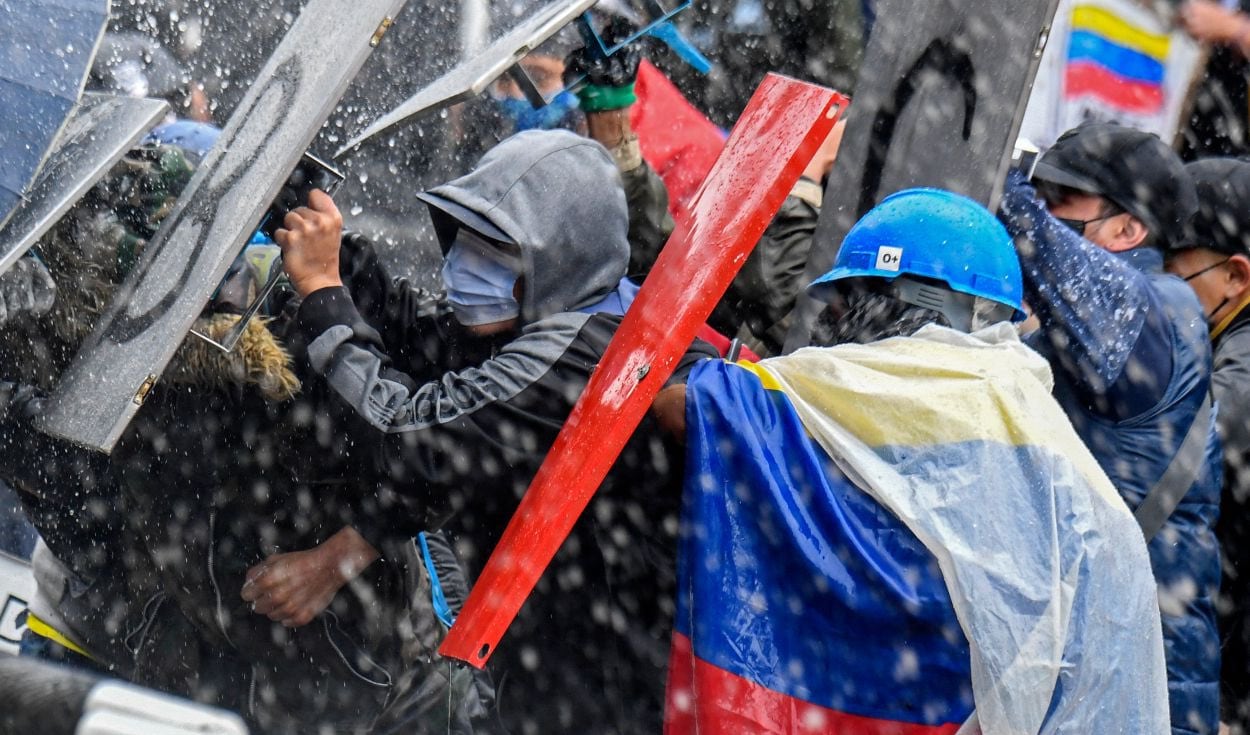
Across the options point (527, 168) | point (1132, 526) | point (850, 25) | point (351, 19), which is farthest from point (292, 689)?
point (850, 25)

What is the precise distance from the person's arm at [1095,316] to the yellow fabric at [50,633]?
2.48 metres

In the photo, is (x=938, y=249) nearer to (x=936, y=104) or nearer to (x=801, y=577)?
(x=801, y=577)

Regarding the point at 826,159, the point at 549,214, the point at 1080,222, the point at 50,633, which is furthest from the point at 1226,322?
the point at 50,633

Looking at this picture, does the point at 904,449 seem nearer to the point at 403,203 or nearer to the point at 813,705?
the point at 813,705

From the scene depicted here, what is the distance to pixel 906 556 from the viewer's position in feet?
8.32

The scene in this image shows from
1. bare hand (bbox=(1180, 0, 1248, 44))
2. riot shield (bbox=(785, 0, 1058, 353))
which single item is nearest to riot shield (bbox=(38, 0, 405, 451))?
riot shield (bbox=(785, 0, 1058, 353))

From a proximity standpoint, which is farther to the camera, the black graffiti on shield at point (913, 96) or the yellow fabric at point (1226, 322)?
the yellow fabric at point (1226, 322)

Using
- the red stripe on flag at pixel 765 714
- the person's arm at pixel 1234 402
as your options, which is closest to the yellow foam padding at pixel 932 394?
the red stripe on flag at pixel 765 714

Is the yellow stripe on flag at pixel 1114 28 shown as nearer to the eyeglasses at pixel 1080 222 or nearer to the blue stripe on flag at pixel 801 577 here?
the eyeglasses at pixel 1080 222

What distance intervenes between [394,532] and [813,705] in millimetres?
934

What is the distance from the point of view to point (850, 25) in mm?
5148

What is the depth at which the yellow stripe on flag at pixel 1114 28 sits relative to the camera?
4844 mm

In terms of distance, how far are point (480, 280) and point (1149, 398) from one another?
151 cm

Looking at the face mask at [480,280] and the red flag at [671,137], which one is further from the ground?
the face mask at [480,280]
